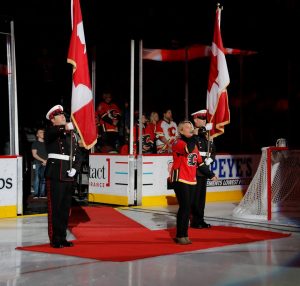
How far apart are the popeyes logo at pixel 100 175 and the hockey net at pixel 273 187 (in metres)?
3.51

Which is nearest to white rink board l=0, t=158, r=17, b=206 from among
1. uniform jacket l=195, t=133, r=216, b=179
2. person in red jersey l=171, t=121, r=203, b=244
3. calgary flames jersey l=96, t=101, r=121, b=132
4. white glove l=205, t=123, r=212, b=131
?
uniform jacket l=195, t=133, r=216, b=179

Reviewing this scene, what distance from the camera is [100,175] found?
15.7 meters

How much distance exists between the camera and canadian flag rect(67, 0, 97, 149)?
9648 mm

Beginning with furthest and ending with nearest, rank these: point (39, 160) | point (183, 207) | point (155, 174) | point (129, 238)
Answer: point (39, 160) → point (155, 174) → point (129, 238) → point (183, 207)

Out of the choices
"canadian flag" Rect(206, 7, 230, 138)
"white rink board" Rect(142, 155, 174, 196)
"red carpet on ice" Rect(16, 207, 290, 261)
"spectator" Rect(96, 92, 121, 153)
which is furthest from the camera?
"spectator" Rect(96, 92, 121, 153)

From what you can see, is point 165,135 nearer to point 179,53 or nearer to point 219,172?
point 219,172

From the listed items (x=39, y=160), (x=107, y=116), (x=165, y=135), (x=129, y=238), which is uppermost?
(x=107, y=116)

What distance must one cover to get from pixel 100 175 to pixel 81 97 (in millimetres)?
6076

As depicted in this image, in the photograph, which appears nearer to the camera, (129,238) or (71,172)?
(71,172)

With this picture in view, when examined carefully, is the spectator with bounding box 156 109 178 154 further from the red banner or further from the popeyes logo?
the red banner

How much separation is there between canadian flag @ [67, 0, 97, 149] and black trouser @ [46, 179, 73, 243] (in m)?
0.73

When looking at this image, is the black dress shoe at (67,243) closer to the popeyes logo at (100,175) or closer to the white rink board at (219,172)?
the white rink board at (219,172)

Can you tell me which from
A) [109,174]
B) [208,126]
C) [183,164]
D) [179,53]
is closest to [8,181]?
[109,174]

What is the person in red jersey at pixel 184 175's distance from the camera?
9531 mm
